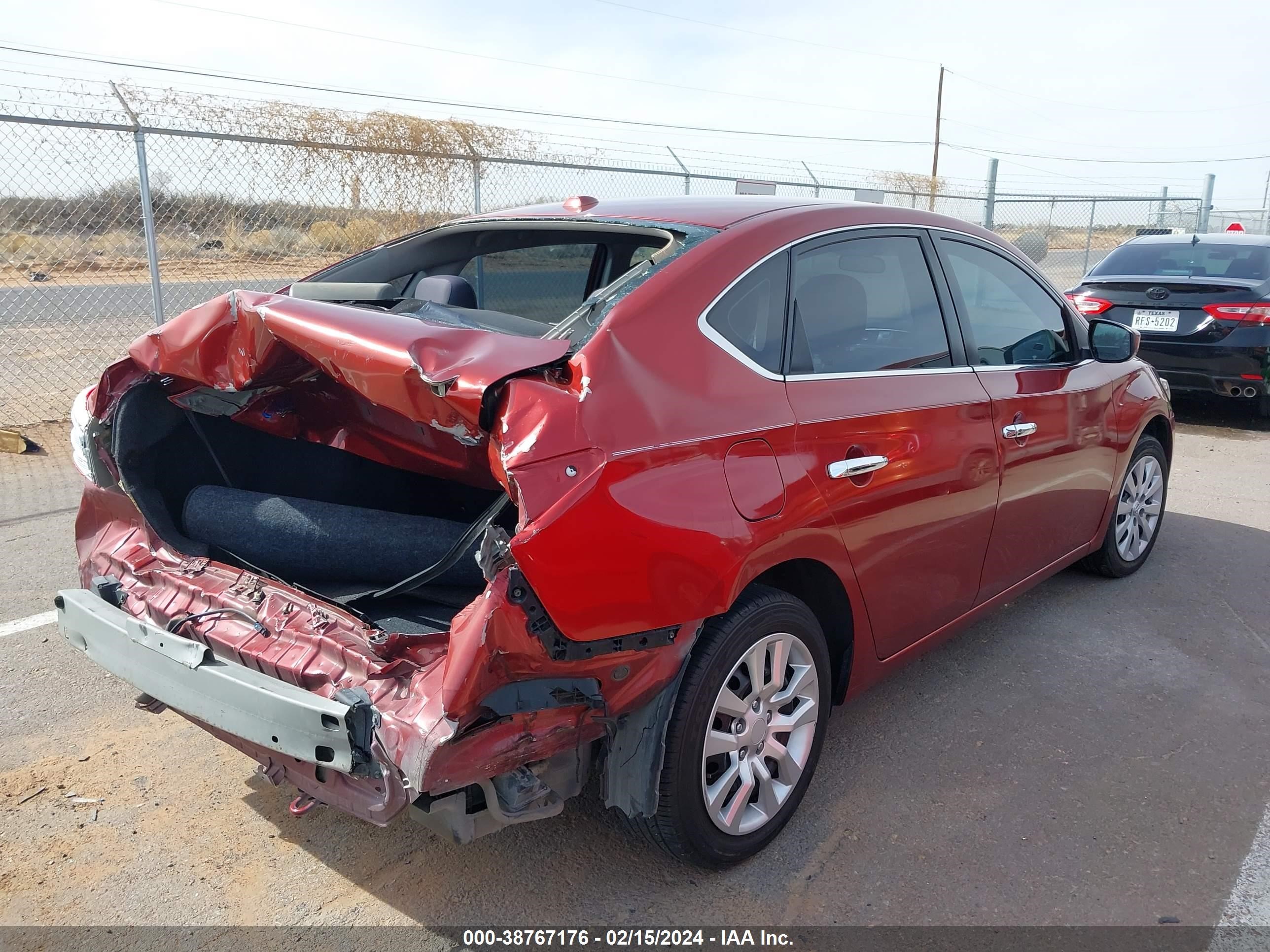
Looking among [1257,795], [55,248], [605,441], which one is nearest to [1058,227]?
[55,248]

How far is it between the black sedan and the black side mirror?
4.67m

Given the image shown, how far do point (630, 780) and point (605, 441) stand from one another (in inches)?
33.0

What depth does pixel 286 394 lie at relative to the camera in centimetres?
317

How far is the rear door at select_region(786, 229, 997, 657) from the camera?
2.74 metres

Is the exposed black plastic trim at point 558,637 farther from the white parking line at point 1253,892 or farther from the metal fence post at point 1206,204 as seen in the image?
the metal fence post at point 1206,204

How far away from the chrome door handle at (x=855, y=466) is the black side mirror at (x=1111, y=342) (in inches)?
72.3

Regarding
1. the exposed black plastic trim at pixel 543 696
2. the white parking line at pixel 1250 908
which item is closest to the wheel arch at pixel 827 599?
the exposed black plastic trim at pixel 543 696

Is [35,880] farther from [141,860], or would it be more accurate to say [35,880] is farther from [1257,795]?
[1257,795]

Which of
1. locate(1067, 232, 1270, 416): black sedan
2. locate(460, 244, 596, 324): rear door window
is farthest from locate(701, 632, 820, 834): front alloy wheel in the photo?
locate(1067, 232, 1270, 416): black sedan

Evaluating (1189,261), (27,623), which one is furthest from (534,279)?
(1189,261)

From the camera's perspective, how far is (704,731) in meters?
2.45

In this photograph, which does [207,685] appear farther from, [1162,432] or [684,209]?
[1162,432]

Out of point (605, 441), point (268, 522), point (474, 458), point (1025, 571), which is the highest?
point (605, 441)

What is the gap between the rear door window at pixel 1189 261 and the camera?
8398mm
